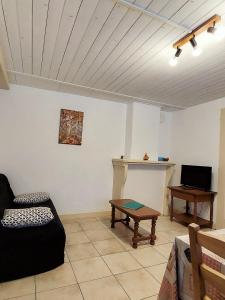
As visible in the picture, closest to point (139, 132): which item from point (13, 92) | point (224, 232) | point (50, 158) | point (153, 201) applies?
point (153, 201)

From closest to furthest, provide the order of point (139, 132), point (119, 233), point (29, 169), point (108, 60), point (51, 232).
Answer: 1. point (51, 232)
2. point (108, 60)
3. point (119, 233)
4. point (29, 169)
5. point (139, 132)

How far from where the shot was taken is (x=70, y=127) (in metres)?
3.71

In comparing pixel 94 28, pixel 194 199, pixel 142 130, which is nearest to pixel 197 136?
pixel 142 130

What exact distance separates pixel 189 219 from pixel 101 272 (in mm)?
2174

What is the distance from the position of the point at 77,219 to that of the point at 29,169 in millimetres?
1311

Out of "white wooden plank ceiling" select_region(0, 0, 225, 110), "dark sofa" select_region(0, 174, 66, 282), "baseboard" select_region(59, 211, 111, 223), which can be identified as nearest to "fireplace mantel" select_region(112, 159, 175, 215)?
"baseboard" select_region(59, 211, 111, 223)

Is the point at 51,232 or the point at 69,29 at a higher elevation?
the point at 69,29

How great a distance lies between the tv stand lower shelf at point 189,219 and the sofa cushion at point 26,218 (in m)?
2.53

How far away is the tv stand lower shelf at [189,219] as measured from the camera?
3.47 metres

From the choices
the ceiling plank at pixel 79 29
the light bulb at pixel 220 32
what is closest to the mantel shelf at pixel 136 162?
the ceiling plank at pixel 79 29

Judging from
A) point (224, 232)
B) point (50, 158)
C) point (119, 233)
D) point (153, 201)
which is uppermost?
point (50, 158)

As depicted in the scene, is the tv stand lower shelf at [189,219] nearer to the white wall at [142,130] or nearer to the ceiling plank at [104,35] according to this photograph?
the white wall at [142,130]

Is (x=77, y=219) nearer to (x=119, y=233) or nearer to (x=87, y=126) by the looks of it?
(x=119, y=233)

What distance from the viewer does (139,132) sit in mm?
4035
